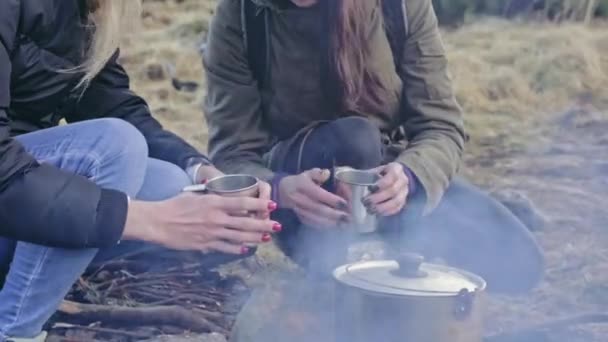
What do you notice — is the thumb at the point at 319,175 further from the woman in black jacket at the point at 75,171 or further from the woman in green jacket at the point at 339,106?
the woman in black jacket at the point at 75,171

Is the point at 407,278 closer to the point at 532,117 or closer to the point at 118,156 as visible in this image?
the point at 118,156

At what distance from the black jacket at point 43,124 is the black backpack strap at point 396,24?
2.66 feet

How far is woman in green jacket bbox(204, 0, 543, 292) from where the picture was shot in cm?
257

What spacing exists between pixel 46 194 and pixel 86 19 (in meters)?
0.49

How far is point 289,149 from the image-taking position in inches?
107

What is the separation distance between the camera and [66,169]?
2236mm

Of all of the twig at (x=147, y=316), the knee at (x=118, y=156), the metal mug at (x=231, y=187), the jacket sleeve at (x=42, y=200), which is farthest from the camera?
the twig at (x=147, y=316)

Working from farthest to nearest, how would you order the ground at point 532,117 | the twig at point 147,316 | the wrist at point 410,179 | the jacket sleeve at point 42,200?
the ground at point 532,117, the twig at point 147,316, the wrist at point 410,179, the jacket sleeve at point 42,200

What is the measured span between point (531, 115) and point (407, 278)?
121 inches

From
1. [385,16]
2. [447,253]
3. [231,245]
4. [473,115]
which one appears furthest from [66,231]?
[473,115]

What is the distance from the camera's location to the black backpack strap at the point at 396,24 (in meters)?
2.65

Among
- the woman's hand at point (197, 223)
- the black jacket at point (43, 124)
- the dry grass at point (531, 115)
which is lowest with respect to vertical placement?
the dry grass at point (531, 115)

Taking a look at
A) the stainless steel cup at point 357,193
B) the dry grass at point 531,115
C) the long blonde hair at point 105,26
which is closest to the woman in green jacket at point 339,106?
the stainless steel cup at point 357,193

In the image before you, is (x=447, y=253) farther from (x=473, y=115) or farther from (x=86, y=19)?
(x=473, y=115)
